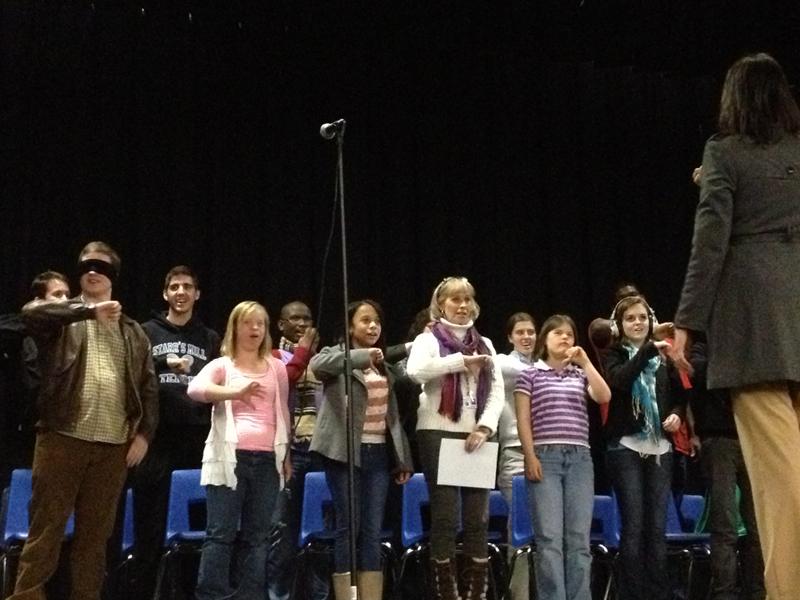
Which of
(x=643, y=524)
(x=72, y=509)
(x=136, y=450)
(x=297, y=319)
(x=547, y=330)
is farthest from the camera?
(x=297, y=319)

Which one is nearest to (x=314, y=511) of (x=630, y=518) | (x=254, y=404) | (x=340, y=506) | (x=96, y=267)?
(x=340, y=506)

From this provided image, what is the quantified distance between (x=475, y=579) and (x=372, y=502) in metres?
0.56

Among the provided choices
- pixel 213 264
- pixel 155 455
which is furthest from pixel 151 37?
pixel 155 455

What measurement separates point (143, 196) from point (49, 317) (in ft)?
7.30

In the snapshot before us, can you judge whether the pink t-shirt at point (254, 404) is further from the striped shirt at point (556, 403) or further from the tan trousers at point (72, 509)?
the striped shirt at point (556, 403)

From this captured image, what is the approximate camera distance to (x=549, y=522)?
4.59 meters

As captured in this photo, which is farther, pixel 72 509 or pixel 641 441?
pixel 641 441

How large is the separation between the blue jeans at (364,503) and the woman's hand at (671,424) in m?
1.35

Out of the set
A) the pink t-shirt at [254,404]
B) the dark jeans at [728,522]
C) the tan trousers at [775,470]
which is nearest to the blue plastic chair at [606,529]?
the dark jeans at [728,522]

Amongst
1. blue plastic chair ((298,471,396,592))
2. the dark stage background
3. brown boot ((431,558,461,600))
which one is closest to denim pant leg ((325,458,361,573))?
blue plastic chair ((298,471,396,592))

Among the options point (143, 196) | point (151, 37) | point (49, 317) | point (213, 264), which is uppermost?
point (151, 37)

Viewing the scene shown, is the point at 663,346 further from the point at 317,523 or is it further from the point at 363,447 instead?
the point at 317,523

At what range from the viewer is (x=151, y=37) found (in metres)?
6.23

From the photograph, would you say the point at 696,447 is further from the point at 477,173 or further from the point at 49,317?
the point at 49,317
